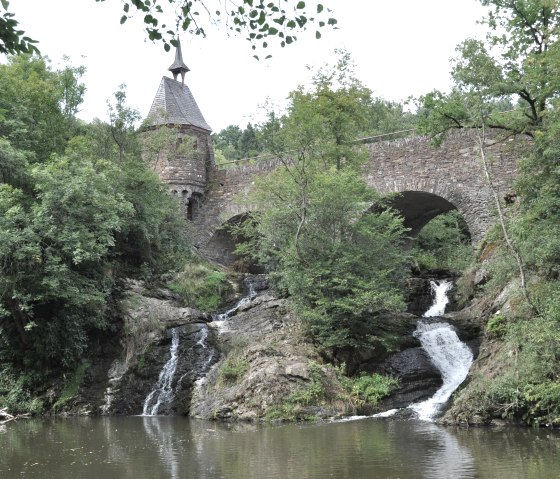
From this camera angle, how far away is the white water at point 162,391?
15.8 meters

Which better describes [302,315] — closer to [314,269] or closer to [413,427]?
[314,269]

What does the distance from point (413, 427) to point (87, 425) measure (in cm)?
663

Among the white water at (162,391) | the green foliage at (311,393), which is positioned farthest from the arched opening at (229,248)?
the green foliage at (311,393)

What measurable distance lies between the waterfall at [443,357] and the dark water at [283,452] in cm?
176

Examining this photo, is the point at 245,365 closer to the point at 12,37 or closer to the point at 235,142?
the point at 12,37

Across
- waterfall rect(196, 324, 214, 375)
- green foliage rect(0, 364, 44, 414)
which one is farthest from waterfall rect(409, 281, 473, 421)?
green foliage rect(0, 364, 44, 414)

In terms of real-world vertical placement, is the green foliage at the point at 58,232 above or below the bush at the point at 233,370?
above

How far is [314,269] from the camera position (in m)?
16.9

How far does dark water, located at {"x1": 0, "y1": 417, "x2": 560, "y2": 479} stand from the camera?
7906 millimetres

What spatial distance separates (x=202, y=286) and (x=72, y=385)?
6.23 m

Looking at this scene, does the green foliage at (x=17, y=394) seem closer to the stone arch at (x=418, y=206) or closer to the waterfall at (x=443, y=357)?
the waterfall at (x=443, y=357)

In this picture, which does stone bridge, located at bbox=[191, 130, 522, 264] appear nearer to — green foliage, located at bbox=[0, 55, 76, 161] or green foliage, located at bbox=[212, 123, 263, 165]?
green foliage, located at bbox=[0, 55, 76, 161]

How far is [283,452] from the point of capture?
950 centimetres

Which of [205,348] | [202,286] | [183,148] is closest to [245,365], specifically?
[205,348]
